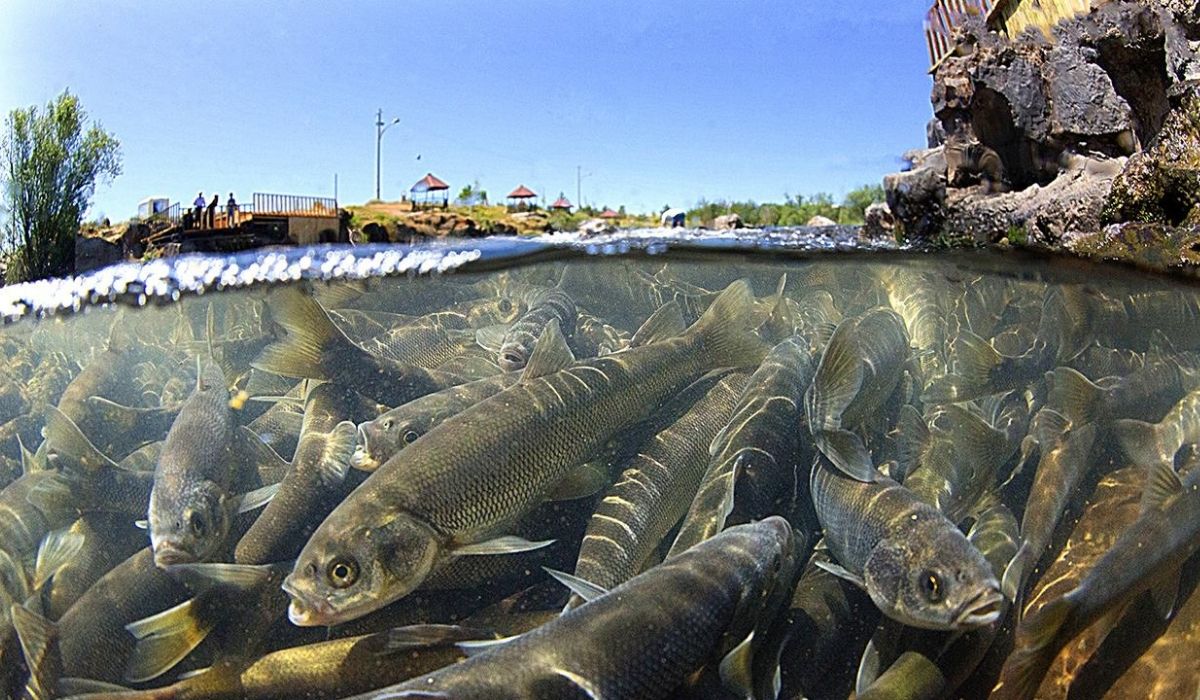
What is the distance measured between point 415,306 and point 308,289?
0.49m

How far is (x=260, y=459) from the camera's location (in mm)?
2826

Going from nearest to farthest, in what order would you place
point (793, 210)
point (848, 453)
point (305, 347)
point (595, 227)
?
1. point (848, 453)
2. point (305, 347)
3. point (595, 227)
4. point (793, 210)

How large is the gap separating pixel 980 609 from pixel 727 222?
8.87 metres

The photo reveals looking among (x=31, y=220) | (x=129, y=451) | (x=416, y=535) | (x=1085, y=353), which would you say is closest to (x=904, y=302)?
(x=1085, y=353)

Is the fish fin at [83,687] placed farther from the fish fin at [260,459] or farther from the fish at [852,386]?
the fish at [852,386]

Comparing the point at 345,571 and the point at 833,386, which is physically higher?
the point at 833,386

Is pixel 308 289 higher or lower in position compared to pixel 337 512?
higher

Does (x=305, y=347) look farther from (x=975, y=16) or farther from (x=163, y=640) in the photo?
(x=975, y=16)

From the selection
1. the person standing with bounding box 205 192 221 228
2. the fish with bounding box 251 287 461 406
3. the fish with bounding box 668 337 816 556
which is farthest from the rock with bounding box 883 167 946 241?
the fish with bounding box 251 287 461 406

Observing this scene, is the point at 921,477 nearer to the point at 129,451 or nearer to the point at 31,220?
the point at 129,451

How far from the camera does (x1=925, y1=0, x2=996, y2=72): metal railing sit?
21328 mm

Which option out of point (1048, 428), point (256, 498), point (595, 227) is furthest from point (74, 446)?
point (595, 227)

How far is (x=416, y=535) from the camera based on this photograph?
226 centimetres

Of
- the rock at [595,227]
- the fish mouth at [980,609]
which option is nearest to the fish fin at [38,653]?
the fish mouth at [980,609]
